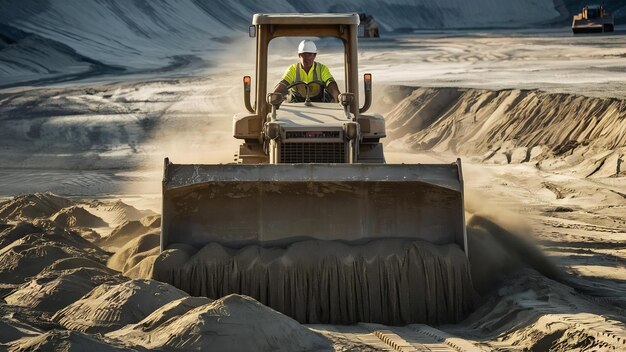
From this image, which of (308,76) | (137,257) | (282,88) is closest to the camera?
(137,257)

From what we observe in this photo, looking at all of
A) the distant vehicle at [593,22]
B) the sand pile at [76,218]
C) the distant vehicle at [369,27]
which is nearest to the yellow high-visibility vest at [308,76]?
the sand pile at [76,218]

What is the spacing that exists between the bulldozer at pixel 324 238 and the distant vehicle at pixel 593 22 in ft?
147

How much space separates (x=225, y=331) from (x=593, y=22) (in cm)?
4787

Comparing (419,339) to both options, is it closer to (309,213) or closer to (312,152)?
(309,213)

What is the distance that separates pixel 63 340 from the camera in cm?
678

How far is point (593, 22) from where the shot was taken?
174 ft

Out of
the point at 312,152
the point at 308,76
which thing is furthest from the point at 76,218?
the point at 312,152

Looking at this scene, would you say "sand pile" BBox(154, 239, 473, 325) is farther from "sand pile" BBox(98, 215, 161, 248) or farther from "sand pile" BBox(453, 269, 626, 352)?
"sand pile" BBox(98, 215, 161, 248)

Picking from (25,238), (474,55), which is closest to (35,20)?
(474,55)

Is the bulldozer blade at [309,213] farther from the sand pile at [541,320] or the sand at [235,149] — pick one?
the sand pile at [541,320]

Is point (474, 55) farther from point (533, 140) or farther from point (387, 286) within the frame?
point (387, 286)

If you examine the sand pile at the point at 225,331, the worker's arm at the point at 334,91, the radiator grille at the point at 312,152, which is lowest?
the sand pile at the point at 225,331

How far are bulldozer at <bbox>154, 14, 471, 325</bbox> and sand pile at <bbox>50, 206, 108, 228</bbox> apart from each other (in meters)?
4.86

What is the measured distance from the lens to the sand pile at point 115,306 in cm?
824
